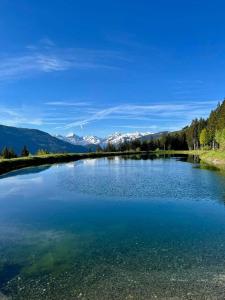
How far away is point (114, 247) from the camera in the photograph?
20.5 metres

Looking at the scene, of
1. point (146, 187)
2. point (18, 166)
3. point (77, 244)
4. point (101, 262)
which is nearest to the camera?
point (101, 262)

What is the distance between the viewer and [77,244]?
69.5ft

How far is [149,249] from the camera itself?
19.8 meters

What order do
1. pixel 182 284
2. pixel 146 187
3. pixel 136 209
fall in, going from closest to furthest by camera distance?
pixel 182 284
pixel 136 209
pixel 146 187

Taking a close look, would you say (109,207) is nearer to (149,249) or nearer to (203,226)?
(203,226)

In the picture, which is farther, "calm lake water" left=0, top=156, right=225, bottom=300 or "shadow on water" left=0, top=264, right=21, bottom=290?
"shadow on water" left=0, top=264, right=21, bottom=290

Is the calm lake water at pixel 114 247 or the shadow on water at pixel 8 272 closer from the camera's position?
the calm lake water at pixel 114 247

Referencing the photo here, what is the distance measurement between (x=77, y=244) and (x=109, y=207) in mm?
12428

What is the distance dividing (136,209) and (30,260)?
51.0ft

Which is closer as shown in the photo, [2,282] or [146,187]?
[2,282]

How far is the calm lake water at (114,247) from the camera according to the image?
14.5 metres

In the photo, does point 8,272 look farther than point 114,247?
No

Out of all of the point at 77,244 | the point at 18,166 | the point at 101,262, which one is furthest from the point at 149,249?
the point at 18,166

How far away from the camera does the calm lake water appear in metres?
14.5
